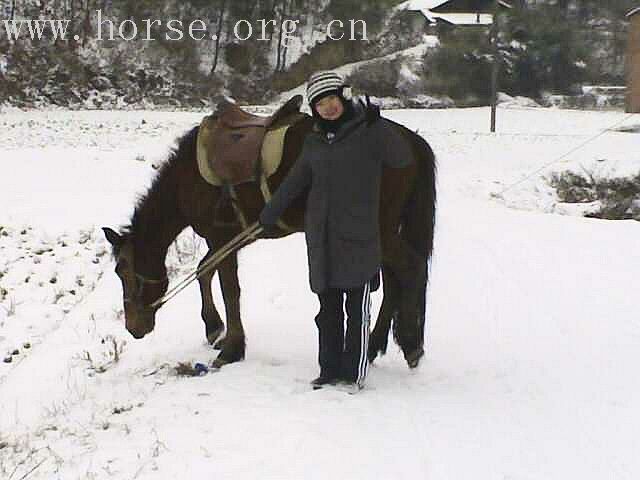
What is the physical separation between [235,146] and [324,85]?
104cm

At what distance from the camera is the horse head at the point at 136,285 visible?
4961 millimetres

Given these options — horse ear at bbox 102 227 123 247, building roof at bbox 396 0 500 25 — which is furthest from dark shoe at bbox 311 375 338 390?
building roof at bbox 396 0 500 25

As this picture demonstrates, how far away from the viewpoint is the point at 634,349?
5.12 meters

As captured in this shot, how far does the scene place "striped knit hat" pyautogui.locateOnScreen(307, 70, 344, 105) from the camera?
387 centimetres

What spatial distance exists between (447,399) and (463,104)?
31.3m

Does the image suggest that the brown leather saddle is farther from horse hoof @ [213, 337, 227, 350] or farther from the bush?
the bush

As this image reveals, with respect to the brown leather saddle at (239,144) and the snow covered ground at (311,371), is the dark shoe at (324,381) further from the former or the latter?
the brown leather saddle at (239,144)

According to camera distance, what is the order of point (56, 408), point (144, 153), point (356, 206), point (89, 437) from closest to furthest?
1. point (89, 437)
2. point (356, 206)
3. point (56, 408)
4. point (144, 153)

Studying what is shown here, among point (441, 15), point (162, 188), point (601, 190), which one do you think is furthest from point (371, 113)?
point (441, 15)

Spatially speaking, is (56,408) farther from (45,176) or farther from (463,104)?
(463,104)

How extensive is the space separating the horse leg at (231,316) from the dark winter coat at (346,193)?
952 millimetres

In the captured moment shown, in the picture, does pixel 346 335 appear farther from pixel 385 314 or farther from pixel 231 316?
pixel 231 316

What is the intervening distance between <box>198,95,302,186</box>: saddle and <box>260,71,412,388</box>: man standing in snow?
1.65 ft

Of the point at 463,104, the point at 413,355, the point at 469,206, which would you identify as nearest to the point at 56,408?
the point at 413,355
